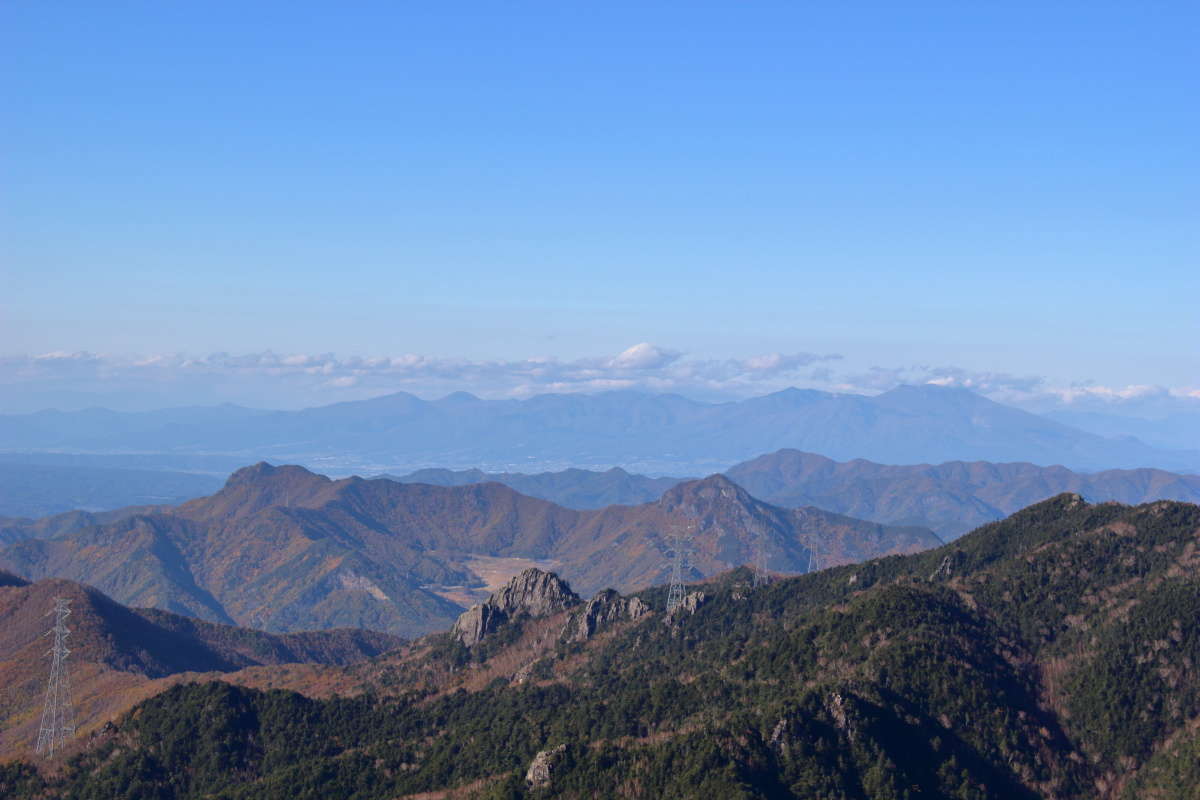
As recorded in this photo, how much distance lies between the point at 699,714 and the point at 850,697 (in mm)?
27645

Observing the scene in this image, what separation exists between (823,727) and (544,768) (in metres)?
38.9

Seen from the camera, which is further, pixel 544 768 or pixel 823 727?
pixel 823 727

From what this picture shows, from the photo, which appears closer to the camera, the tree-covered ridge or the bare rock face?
the bare rock face

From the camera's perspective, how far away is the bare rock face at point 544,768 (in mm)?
146250

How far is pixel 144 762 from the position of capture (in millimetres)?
180375

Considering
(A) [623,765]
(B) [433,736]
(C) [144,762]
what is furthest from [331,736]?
(A) [623,765]

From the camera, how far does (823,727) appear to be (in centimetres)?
14988

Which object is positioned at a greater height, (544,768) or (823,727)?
(823,727)

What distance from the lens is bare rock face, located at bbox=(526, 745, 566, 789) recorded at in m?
146

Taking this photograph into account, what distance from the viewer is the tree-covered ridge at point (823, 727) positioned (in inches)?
5807

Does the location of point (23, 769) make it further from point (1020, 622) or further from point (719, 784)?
point (1020, 622)

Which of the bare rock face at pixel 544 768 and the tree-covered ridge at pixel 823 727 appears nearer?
the bare rock face at pixel 544 768

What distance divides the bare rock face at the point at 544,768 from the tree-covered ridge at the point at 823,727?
82 cm

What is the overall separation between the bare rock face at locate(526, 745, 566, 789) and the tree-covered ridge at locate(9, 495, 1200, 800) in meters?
0.82
